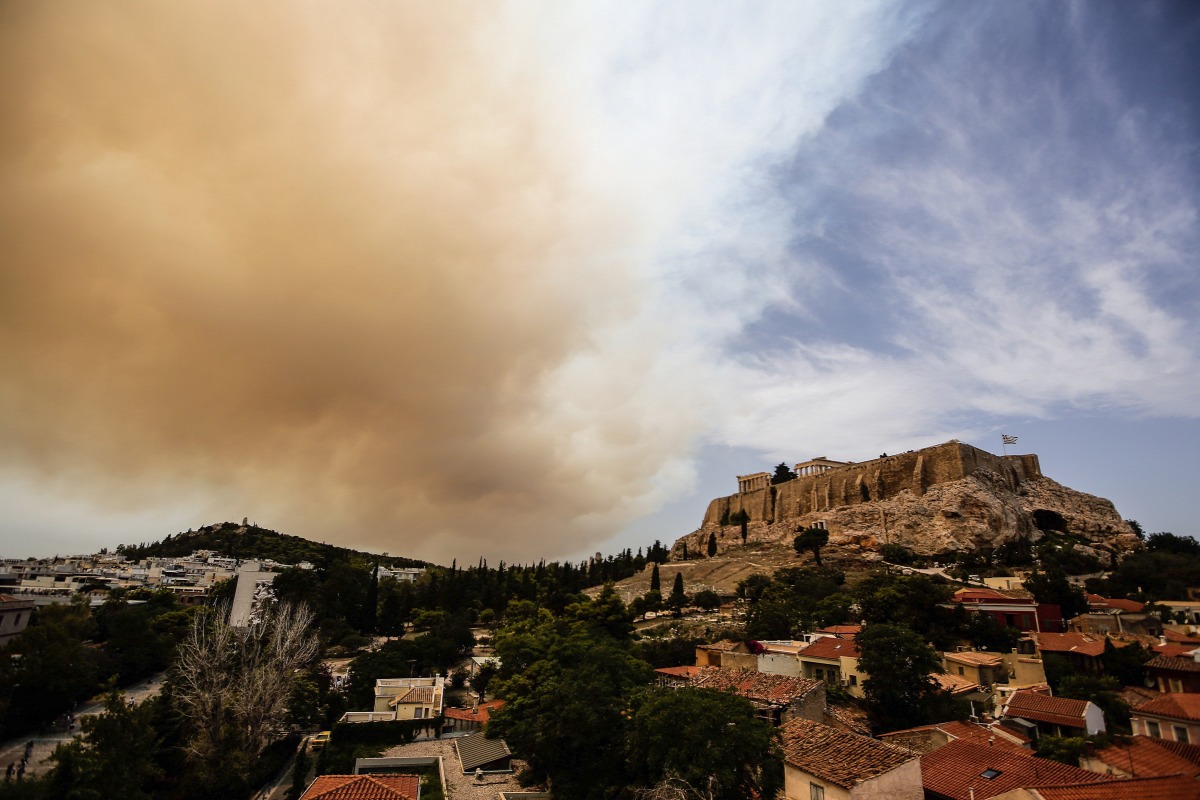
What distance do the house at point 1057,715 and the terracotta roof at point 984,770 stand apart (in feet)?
7.24

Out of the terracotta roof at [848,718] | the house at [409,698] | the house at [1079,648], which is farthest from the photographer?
the house at [409,698]

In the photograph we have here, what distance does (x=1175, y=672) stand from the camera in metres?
19.8

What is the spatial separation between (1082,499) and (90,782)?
9393 centimetres

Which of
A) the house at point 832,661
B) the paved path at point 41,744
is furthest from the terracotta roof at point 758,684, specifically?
the paved path at point 41,744

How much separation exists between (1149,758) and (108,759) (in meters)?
24.4

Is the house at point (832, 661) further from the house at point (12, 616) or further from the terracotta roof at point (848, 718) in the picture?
the house at point (12, 616)

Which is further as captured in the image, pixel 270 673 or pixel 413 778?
pixel 270 673

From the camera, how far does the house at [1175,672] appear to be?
18719mm

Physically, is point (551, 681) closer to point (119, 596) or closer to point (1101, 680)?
point (1101, 680)

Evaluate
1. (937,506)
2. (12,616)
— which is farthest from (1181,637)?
(12,616)

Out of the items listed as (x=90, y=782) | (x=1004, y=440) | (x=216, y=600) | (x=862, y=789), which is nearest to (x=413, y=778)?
(x=90, y=782)

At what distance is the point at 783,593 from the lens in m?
46.7

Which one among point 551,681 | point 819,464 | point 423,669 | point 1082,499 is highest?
point 819,464

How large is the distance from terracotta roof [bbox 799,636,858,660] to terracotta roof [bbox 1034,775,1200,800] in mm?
15647
